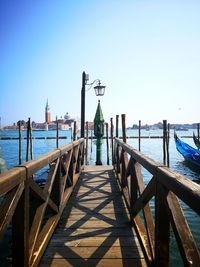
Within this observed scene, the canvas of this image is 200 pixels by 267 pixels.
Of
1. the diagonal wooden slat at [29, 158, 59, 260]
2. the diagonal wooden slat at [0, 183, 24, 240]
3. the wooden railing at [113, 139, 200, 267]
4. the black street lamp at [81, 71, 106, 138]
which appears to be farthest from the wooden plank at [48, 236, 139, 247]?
the black street lamp at [81, 71, 106, 138]

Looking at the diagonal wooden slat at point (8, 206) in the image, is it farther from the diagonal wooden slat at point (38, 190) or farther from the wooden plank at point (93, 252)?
the wooden plank at point (93, 252)

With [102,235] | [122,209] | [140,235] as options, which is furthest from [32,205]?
[140,235]

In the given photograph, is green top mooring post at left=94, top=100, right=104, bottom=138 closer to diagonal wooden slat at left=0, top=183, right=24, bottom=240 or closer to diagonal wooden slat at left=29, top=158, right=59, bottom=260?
diagonal wooden slat at left=29, top=158, right=59, bottom=260

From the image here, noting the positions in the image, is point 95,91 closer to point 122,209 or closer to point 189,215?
point 189,215

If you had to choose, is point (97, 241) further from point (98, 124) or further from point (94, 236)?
point (98, 124)

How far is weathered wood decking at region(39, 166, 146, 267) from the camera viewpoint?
2.87 meters

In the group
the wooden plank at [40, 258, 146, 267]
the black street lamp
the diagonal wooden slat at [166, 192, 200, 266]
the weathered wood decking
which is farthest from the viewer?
the black street lamp

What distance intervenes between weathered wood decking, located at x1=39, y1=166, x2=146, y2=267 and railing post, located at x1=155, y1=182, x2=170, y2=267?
27.9 inches

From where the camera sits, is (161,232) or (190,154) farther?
(190,154)

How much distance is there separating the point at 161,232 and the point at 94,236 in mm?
1650

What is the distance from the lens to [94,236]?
3.51 m

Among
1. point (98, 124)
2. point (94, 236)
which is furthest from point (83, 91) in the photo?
point (94, 236)

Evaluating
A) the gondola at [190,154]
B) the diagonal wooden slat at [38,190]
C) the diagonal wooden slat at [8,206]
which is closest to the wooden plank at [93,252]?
the diagonal wooden slat at [38,190]

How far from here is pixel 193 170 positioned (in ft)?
59.7
